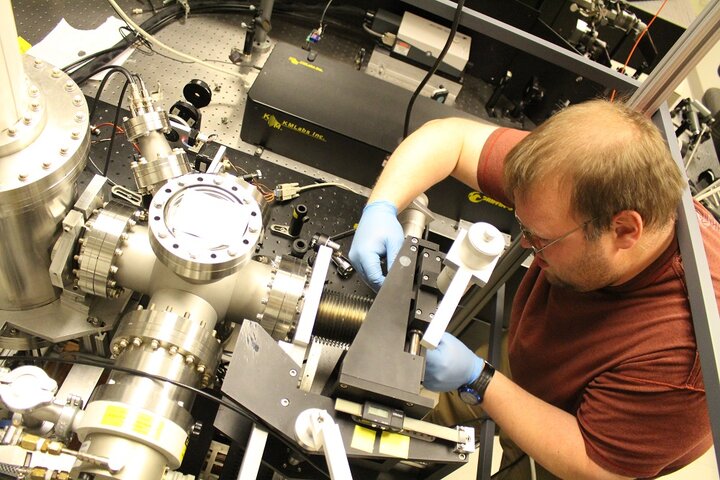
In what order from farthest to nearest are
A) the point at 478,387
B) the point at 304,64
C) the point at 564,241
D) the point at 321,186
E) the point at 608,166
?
the point at 304,64
the point at 321,186
the point at 478,387
the point at 564,241
the point at 608,166

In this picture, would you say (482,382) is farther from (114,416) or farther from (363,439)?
(114,416)

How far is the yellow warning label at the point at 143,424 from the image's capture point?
65 centimetres

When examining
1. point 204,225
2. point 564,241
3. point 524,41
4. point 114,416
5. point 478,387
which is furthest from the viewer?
point 524,41

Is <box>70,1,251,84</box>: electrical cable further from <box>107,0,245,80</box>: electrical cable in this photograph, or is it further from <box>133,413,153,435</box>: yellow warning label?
<box>133,413,153,435</box>: yellow warning label

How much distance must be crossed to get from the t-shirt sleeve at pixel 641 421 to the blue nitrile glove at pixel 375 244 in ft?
1.59

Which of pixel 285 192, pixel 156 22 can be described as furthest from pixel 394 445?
pixel 156 22

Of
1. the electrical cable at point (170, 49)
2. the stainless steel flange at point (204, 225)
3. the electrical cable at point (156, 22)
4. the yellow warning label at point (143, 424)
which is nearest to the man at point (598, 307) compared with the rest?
the stainless steel flange at point (204, 225)

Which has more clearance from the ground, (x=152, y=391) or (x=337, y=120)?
(x=337, y=120)

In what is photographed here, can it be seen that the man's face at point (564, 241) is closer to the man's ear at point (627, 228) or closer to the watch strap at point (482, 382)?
the man's ear at point (627, 228)

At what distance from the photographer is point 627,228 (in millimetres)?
900

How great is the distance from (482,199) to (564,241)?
51cm

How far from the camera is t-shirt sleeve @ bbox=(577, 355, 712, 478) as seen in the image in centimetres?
91

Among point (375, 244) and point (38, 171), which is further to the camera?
point (375, 244)

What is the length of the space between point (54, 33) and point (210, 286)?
3.53ft
